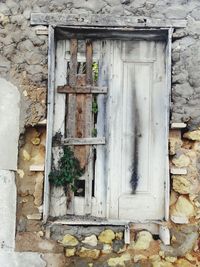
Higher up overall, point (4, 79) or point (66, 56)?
point (66, 56)

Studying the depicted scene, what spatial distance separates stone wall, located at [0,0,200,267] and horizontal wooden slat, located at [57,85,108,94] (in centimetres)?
20

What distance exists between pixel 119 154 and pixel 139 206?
516mm

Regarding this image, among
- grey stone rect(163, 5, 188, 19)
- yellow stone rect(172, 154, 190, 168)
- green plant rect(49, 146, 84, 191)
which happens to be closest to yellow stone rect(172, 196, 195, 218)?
yellow stone rect(172, 154, 190, 168)

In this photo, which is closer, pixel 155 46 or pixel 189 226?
pixel 189 226

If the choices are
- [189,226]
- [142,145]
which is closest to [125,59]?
[142,145]

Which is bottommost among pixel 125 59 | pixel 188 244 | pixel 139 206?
pixel 188 244

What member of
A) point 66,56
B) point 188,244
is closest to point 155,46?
point 66,56

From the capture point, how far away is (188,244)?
155 inches

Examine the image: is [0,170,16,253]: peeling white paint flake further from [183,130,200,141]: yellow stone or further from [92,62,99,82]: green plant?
[183,130,200,141]: yellow stone

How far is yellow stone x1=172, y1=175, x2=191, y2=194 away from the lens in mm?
3971

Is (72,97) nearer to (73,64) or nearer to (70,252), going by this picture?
(73,64)

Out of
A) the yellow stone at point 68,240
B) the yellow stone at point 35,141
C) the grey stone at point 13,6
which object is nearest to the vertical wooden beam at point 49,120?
the yellow stone at point 35,141

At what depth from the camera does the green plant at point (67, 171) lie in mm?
4082

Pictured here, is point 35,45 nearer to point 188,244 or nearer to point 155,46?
point 155,46
